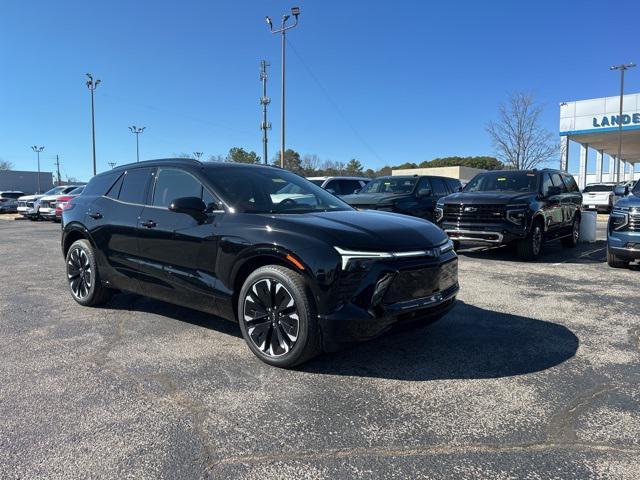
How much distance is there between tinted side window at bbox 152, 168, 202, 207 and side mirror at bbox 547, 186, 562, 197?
26.4ft

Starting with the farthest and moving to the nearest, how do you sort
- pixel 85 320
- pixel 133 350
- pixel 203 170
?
pixel 85 320
pixel 203 170
pixel 133 350

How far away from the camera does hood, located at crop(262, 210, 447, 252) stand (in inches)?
146

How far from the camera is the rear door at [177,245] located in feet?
14.3

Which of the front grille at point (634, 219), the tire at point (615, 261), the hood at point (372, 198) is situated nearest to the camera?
the front grille at point (634, 219)

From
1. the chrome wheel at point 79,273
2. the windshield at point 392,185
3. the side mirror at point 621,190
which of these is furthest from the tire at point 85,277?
the side mirror at point 621,190

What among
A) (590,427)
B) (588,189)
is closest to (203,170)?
(590,427)

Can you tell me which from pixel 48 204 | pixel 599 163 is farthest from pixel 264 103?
pixel 599 163

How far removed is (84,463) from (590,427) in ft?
9.45

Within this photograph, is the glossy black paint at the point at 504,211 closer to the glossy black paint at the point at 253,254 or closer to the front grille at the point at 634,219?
the front grille at the point at 634,219

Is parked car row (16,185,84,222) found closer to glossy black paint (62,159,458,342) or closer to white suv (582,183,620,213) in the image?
glossy black paint (62,159,458,342)

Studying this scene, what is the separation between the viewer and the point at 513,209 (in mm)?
9273

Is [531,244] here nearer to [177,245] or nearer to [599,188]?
[177,245]

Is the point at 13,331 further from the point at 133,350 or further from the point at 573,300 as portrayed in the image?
the point at 573,300

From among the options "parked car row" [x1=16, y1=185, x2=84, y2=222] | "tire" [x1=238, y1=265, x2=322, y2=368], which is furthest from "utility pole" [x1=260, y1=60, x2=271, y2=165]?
"tire" [x1=238, y1=265, x2=322, y2=368]
